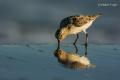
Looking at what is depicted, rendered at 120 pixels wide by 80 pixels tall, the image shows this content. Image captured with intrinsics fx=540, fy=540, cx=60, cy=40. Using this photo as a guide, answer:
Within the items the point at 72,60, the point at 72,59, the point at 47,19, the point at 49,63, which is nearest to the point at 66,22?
the point at 72,59

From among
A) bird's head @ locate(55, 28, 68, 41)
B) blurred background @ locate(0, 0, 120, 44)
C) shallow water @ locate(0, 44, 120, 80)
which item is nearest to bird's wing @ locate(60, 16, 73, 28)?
bird's head @ locate(55, 28, 68, 41)

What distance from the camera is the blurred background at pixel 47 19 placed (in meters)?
14.3

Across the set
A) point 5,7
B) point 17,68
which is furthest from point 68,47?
point 5,7

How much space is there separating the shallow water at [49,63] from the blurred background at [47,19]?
52.0 inches

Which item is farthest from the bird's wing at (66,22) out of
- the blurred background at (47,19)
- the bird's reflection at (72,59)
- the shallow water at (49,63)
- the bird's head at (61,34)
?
the bird's reflection at (72,59)

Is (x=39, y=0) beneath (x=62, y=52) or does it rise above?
above

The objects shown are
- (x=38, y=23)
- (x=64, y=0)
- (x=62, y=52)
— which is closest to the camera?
(x=62, y=52)

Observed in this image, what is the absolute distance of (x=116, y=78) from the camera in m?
9.12

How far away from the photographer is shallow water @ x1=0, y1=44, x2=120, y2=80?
30.0ft

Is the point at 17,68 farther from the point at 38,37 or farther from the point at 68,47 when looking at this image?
the point at 38,37

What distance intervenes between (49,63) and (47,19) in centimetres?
571

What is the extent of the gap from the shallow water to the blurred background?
4.33ft

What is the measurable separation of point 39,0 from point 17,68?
26.8ft

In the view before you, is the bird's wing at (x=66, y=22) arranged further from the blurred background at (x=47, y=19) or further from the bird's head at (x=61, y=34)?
the blurred background at (x=47, y=19)
